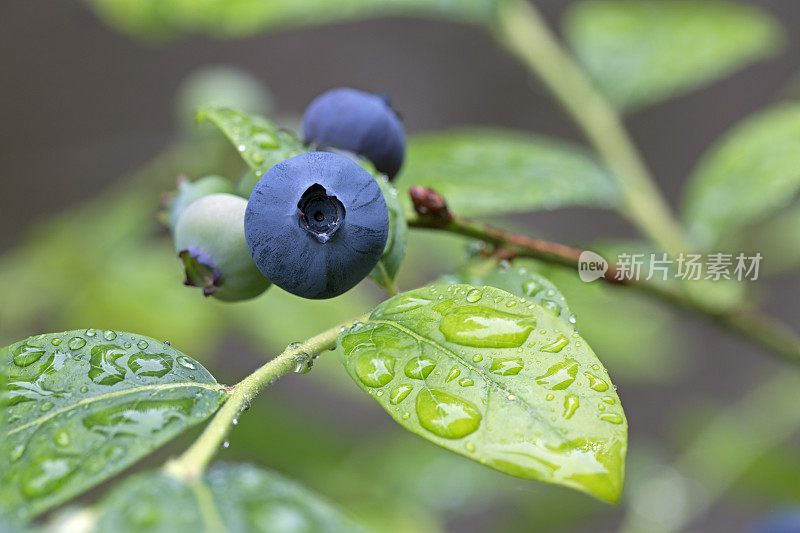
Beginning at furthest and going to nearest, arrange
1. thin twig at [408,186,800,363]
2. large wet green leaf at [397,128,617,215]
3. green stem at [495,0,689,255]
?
green stem at [495,0,689,255]
large wet green leaf at [397,128,617,215]
thin twig at [408,186,800,363]

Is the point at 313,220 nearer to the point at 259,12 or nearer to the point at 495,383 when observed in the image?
the point at 495,383

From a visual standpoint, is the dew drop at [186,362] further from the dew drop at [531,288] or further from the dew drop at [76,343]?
the dew drop at [531,288]

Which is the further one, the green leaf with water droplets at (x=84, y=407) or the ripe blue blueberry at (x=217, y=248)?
the ripe blue blueberry at (x=217, y=248)

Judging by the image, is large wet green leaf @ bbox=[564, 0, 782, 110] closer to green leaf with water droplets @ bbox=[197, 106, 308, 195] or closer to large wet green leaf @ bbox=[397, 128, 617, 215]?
large wet green leaf @ bbox=[397, 128, 617, 215]

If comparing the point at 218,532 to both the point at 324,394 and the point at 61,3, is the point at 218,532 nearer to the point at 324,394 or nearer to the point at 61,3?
the point at 324,394

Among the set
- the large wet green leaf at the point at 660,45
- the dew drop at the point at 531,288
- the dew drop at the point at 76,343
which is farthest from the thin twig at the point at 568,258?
the large wet green leaf at the point at 660,45

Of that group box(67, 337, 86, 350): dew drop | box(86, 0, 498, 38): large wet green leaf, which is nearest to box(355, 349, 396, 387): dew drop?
box(67, 337, 86, 350): dew drop
